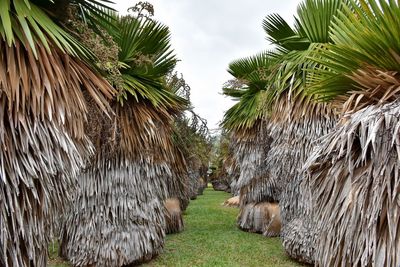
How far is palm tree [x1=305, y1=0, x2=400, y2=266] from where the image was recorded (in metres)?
3.05

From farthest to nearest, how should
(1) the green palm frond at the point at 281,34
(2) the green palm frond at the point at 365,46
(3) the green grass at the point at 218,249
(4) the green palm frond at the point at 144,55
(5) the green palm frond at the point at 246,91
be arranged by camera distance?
1. (5) the green palm frond at the point at 246,91
2. (3) the green grass at the point at 218,249
3. (1) the green palm frond at the point at 281,34
4. (4) the green palm frond at the point at 144,55
5. (2) the green palm frond at the point at 365,46

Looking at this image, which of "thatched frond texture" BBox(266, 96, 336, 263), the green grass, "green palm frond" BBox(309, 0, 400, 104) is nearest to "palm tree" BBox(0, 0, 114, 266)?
"green palm frond" BBox(309, 0, 400, 104)

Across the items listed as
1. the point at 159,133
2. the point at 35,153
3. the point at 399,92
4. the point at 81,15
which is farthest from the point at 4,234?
the point at 159,133

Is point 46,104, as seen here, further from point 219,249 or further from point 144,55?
point 219,249

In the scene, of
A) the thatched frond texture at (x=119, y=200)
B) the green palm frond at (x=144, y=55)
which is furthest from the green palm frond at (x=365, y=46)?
the thatched frond texture at (x=119, y=200)

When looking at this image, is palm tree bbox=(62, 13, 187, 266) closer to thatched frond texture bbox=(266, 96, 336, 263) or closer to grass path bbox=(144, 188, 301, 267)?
grass path bbox=(144, 188, 301, 267)

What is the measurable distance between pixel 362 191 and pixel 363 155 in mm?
322

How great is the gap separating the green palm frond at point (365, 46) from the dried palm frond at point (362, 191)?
462 mm

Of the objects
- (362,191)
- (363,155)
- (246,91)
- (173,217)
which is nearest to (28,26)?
(363,155)

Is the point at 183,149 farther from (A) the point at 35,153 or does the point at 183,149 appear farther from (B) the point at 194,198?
(B) the point at 194,198

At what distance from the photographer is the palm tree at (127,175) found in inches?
292

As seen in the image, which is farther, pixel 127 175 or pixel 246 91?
pixel 246 91

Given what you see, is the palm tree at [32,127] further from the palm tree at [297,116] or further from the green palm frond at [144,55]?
the palm tree at [297,116]

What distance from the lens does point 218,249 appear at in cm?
1001
